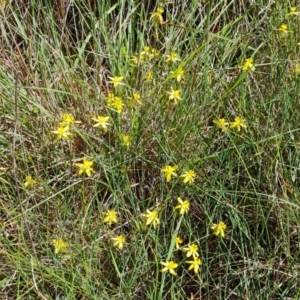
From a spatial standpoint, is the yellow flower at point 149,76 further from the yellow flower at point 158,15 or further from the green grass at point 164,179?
the yellow flower at point 158,15

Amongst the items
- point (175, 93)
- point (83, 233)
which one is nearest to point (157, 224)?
point (83, 233)

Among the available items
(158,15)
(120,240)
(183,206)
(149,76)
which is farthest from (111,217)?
(158,15)

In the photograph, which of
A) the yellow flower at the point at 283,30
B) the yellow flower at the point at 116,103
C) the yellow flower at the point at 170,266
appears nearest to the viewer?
the yellow flower at the point at 170,266

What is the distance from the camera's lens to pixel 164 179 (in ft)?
5.06

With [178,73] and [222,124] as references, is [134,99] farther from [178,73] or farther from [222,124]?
[222,124]

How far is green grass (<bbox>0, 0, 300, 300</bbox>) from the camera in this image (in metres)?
1.50

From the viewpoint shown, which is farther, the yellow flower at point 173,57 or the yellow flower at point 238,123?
the yellow flower at point 173,57

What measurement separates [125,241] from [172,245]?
15 centimetres

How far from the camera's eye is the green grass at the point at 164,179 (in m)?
1.50

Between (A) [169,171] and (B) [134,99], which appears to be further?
(B) [134,99]

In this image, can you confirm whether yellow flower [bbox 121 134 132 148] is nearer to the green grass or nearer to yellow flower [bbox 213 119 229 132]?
the green grass

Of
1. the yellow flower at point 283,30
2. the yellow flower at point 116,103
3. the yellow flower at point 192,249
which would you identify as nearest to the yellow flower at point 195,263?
the yellow flower at point 192,249

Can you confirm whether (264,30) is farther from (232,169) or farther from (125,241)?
(125,241)

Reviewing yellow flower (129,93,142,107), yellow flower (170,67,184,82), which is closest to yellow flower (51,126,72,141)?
yellow flower (129,93,142,107)
